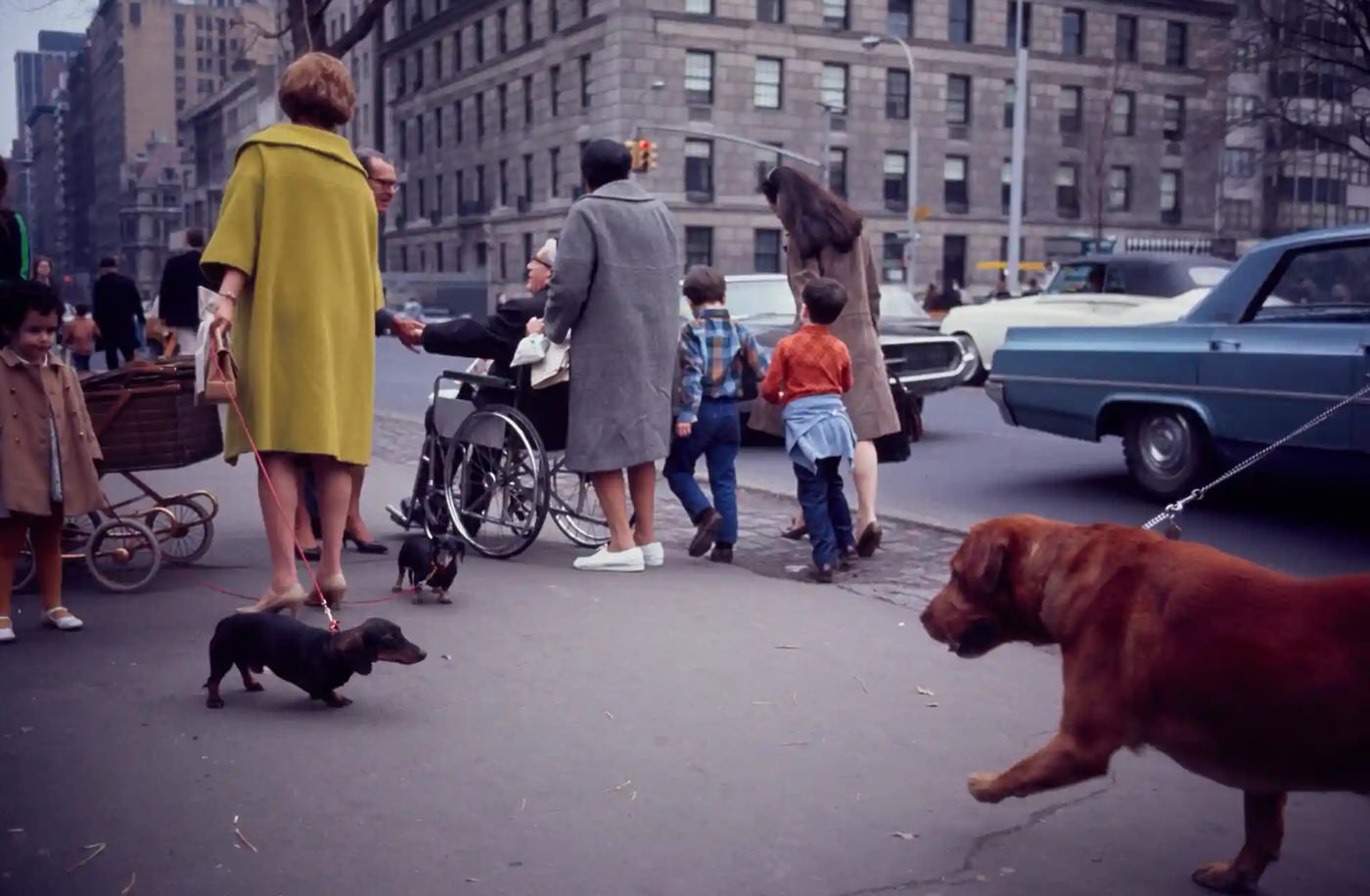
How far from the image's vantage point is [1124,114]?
60.4m

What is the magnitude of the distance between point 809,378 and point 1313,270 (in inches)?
142

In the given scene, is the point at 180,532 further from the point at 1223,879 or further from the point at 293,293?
the point at 1223,879

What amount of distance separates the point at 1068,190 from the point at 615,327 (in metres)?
56.5

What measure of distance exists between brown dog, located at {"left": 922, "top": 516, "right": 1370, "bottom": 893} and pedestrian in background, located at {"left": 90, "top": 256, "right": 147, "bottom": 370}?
1862 cm

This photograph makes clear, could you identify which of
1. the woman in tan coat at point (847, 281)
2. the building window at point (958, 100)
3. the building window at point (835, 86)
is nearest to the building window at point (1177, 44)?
the building window at point (958, 100)

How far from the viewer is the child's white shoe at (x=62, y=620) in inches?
218

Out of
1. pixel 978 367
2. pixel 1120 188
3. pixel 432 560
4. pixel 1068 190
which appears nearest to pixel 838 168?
pixel 1068 190

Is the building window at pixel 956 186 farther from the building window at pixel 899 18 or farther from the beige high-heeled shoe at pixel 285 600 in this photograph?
the beige high-heeled shoe at pixel 285 600

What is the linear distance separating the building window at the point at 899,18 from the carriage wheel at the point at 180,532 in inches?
2118

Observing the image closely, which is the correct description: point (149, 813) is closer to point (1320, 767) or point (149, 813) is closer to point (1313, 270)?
point (1320, 767)

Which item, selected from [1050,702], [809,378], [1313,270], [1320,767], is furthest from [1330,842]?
[1313,270]

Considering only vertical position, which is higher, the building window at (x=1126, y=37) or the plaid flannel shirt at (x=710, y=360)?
the building window at (x=1126, y=37)

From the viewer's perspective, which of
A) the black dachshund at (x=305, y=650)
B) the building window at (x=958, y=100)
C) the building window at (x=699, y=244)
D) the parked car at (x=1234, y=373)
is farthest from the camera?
the building window at (x=958, y=100)

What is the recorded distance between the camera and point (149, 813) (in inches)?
143
